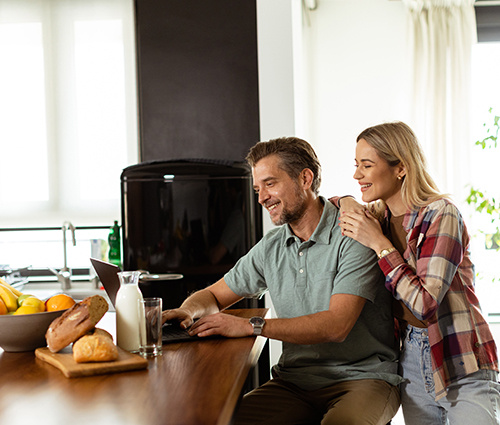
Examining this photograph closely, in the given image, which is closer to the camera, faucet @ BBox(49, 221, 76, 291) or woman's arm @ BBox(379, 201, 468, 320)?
woman's arm @ BBox(379, 201, 468, 320)

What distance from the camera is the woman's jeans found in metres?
1.65

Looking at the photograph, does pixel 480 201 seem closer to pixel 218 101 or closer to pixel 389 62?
pixel 389 62

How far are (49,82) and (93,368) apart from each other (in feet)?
9.15

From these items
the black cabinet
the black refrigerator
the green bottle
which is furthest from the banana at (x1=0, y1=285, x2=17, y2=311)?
the green bottle

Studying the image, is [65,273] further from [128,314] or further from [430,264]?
[430,264]

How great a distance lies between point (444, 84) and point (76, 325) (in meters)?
3.10

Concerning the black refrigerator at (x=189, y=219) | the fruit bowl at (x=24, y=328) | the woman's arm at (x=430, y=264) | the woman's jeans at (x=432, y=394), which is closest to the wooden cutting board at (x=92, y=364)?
the fruit bowl at (x=24, y=328)

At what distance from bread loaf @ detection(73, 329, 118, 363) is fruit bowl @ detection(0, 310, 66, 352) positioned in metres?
0.23

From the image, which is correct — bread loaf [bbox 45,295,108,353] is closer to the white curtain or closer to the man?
the man

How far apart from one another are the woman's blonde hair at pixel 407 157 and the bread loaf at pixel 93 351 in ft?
3.29

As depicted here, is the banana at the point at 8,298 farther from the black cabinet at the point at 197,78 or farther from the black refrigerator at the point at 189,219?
the black cabinet at the point at 197,78

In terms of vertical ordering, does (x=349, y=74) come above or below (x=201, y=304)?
above

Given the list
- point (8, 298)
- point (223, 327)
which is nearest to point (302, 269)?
point (223, 327)

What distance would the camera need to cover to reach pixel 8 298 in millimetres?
1526
